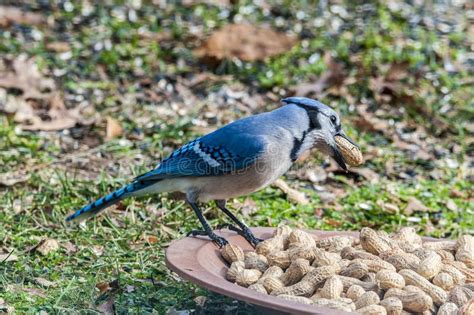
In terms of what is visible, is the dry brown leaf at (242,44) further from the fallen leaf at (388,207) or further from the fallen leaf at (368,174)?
the fallen leaf at (388,207)

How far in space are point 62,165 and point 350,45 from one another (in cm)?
316

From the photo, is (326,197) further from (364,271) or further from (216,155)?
(364,271)

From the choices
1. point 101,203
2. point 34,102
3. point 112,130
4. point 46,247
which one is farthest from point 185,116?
point 101,203

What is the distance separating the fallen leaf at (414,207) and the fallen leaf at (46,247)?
6.37 ft

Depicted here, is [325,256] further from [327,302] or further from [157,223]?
[157,223]

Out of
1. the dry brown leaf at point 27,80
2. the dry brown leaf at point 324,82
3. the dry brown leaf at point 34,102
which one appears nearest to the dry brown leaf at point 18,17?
the dry brown leaf at point 34,102

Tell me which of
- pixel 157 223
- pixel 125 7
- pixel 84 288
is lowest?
pixel 125 7

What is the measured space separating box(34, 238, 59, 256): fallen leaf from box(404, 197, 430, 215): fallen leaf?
1942mm

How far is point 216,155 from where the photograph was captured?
12.9ft

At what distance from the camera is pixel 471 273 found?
3.46 m

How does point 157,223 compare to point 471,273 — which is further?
point 157,223

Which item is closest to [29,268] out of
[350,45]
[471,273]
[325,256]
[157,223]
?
[157,223]

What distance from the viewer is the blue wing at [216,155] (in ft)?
12.6

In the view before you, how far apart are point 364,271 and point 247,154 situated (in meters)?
0.75
